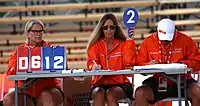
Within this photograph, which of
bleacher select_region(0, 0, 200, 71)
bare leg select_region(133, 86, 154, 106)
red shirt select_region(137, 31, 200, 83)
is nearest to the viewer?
bare leg select_region(133, 86, 154, 106)

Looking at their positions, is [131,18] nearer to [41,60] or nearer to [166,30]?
[166,30]

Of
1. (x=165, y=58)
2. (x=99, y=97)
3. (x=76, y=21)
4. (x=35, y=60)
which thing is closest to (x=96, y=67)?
(x=99, y=97)

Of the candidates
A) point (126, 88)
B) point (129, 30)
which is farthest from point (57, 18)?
point (126, 88)

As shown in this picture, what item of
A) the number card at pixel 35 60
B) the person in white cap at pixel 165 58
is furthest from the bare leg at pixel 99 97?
the number card at pixel 35 60

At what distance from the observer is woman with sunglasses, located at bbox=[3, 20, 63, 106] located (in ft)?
13.9

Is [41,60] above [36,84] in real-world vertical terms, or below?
above

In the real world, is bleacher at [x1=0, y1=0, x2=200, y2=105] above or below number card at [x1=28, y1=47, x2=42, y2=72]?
above

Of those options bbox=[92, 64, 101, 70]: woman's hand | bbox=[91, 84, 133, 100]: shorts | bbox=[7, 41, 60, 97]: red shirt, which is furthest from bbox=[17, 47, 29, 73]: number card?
bbox=[91, 84, 133, 100]: shorts

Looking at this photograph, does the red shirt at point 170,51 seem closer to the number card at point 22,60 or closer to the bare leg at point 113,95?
the bare leg at point 113,95

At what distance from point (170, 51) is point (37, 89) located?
1173 mm

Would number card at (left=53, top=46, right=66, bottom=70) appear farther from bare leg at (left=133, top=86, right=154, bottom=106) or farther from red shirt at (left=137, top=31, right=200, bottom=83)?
→ red shirt at (left=137, top=31, right=200, bottom=83)

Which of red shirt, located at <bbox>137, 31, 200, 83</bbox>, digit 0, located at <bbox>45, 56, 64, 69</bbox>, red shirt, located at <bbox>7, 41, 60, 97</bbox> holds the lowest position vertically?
red shirt, located at <bbox>7, 41, 60, 97</bbox>

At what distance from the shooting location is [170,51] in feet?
14.4

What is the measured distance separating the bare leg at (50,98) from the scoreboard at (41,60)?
0.97 feet
